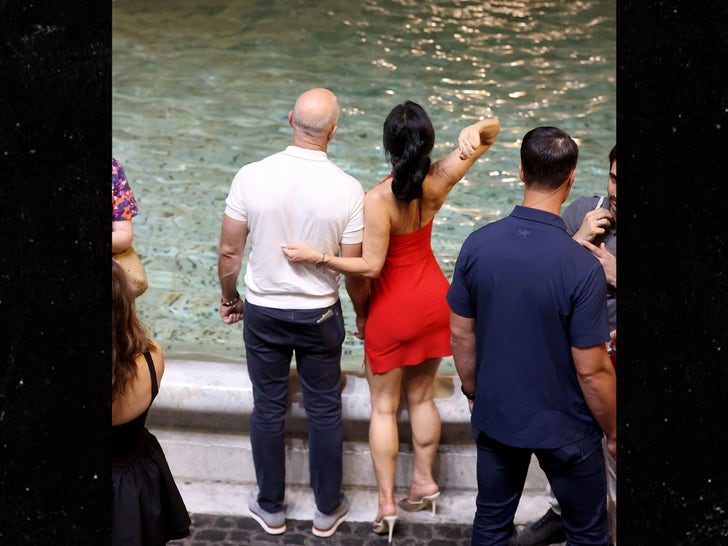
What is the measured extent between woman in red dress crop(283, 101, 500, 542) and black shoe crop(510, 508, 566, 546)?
1.09ft

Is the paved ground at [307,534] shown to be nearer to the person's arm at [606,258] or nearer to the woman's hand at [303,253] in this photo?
the woman's hand at [303,253]

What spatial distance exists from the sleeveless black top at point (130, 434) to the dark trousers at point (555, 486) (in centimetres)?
89

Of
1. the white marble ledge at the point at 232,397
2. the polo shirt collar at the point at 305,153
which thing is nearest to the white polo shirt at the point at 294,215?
the polo shirt collar at the point at 305,153

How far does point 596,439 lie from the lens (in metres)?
3.21

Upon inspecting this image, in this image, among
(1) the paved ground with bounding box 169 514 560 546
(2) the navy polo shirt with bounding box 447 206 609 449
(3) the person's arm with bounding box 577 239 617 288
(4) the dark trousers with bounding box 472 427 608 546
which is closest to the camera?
(2) the navy polo shirt with bounding box 447 206 609 449

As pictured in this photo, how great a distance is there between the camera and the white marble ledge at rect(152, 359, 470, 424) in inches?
163

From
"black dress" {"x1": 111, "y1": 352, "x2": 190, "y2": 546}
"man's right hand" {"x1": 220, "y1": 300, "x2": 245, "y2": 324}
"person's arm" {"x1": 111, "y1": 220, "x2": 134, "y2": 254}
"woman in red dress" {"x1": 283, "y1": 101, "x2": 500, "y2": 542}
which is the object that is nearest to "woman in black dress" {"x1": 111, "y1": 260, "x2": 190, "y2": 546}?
"black dress" {"x1": 111, "y1": 352, "x2": 190, "y2": 546}

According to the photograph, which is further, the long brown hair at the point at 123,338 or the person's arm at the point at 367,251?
the person's arm at the point at 367,251

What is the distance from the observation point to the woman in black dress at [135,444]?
292 cm

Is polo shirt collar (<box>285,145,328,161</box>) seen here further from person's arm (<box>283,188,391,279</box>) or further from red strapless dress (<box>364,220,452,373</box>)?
red strapless dress (<box>364,220,452,373</box>)

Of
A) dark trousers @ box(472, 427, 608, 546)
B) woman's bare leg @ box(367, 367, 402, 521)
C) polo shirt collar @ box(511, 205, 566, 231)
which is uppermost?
polo shirt collar @ box(511, 205, 566, 231)
